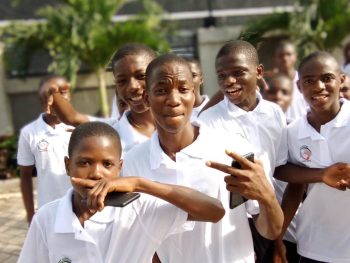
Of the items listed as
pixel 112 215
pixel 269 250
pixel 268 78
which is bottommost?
pixel 269 250

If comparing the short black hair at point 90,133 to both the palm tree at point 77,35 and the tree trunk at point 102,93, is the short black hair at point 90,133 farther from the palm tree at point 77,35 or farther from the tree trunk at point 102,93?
the tree trunk at point 102,93

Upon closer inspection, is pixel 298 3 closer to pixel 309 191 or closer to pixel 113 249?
pixel 309 191

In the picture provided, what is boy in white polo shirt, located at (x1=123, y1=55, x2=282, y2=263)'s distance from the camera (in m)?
2.09

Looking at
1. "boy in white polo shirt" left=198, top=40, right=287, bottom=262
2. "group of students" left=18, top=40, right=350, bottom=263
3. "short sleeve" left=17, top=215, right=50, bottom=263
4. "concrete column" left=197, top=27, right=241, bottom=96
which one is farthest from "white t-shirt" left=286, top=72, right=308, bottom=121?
"concrete column" left=197, top=27, right=241, bottom=96

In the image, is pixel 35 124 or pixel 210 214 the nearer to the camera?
pixel 210 214

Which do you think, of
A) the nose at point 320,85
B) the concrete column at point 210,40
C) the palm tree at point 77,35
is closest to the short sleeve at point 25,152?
the nose at point 320,85

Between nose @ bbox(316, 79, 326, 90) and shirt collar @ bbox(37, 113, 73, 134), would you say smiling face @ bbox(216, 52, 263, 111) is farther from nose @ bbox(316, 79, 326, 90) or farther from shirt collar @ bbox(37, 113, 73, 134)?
shirt collar @ bbox(37, 113, 73, 134)

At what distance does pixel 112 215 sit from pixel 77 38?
8.50 m

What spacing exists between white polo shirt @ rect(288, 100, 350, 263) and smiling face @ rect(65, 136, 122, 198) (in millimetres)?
1019

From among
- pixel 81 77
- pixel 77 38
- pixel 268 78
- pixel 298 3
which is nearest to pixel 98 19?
pixel 77 38

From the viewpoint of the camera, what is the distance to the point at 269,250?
8.72ft

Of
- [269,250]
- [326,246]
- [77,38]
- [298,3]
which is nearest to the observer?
[326,246]

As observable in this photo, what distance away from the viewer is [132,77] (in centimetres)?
275

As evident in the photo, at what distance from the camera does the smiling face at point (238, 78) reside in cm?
269
